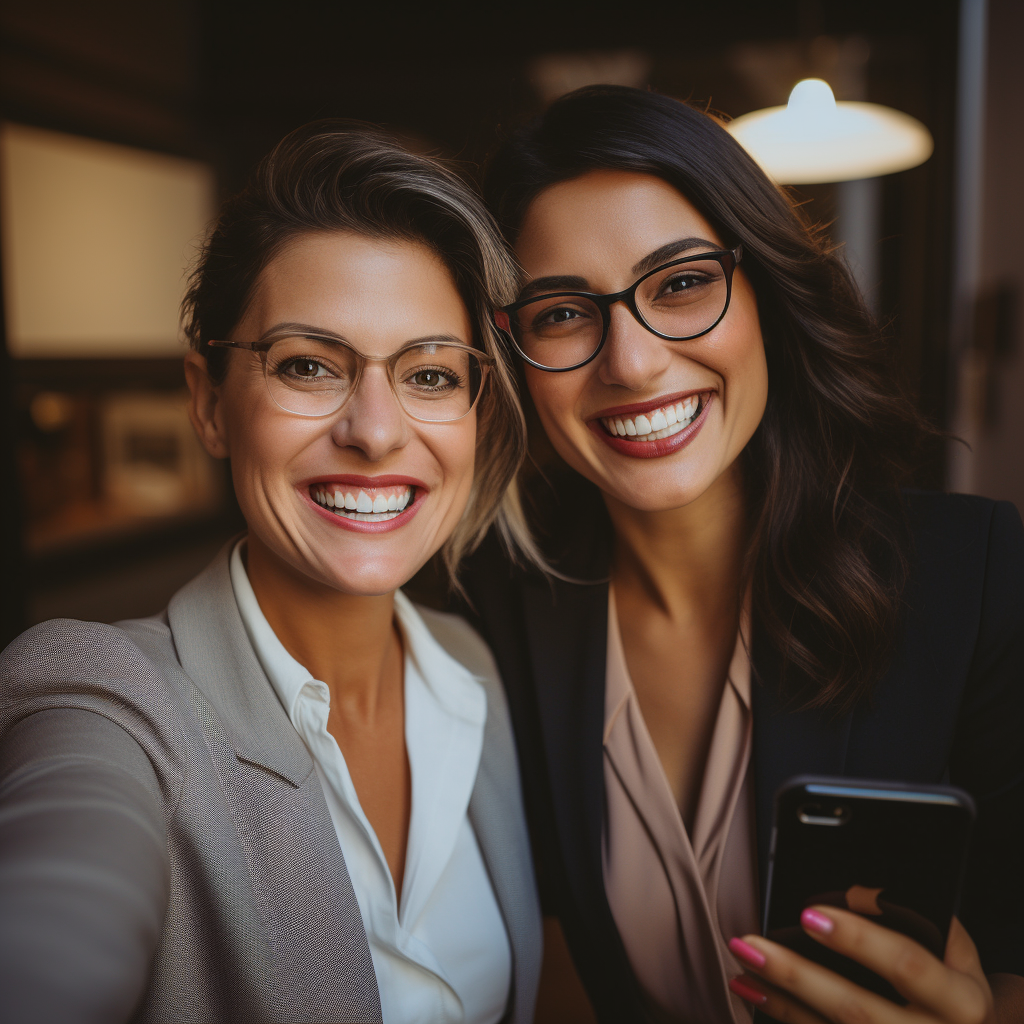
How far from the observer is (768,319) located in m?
1.52

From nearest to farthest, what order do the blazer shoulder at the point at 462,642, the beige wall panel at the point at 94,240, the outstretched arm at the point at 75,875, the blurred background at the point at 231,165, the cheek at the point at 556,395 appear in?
the outstretched arm at the point at 75,875, the cheek at the point at 556,395, the blazer shoulder at the point at 462,642, the blurred background at the point at 231,165, the beige wall panel at the point at 94,240

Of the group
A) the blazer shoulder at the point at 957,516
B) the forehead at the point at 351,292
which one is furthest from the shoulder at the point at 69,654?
the blazer shoulder at the point at 957,516

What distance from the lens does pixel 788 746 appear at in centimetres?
130

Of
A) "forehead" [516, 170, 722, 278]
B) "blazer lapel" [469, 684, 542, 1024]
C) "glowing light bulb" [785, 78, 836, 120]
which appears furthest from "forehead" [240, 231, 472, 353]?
"glowing light bulb" [785, 78, 836, 120]

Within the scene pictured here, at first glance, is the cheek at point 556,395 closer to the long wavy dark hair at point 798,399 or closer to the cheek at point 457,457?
the cheek at point 457,457

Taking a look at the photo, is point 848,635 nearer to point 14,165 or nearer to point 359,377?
point 359,377

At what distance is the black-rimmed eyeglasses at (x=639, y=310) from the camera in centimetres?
132

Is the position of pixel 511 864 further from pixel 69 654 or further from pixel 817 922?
pixel 69 654

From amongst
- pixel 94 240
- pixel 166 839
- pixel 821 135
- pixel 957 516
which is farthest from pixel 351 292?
pixel 94 240

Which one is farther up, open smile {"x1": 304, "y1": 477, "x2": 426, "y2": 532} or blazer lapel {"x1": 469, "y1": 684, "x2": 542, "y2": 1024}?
open smile {"x1": 304, "y1": 477, "x2": 426, "y2": 532}

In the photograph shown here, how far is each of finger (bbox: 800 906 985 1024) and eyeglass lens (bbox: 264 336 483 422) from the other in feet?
2.83

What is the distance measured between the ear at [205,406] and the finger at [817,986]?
41.2 inches

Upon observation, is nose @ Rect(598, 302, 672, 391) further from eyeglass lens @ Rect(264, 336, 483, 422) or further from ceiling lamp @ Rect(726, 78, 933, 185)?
ceiling lamp @ Rect(726, 78, 933, 185)

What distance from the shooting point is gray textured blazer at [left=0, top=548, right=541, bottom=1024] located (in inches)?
28.3
